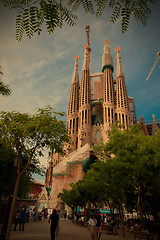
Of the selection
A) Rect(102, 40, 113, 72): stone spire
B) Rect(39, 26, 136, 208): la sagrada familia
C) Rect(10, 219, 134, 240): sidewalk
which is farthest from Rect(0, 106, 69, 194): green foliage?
Rect(102, 40, 113, 72): stone spire

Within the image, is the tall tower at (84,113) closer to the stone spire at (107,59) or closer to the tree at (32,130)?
the stone spire at (107,59)

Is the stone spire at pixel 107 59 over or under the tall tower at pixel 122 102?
over

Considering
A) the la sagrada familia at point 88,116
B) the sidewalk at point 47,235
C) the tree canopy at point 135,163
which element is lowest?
the sidewalk at point 47,235

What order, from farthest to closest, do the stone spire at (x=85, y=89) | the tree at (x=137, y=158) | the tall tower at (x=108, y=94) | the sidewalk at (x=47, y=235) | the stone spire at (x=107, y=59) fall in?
the stone spire at (x=107, y=59) < the stone spire at (x=85, y=89) < the tall tower at (x=108, y=94) < the tree at (x=137, y=158) < the sidewalk at (x=47, y=235)

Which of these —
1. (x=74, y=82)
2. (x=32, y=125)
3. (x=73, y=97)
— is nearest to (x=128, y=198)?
(x=32, y=125)

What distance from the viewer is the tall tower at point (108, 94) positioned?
6221 centimetres

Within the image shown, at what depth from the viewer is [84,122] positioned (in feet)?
210

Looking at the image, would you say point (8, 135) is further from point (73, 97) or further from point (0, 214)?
point (73, 97)

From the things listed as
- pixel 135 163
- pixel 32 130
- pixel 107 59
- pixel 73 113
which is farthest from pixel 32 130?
pixel 107 59

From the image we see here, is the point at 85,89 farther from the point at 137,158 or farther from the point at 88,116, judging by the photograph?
the point at 137,158

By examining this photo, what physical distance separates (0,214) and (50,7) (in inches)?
867

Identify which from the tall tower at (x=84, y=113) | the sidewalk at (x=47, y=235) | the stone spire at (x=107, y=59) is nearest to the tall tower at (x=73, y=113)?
the tall tower at (x=84, y=113)

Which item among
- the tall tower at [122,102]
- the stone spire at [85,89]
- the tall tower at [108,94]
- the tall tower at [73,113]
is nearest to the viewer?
the tall tower at [122,102]

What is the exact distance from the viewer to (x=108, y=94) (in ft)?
223
